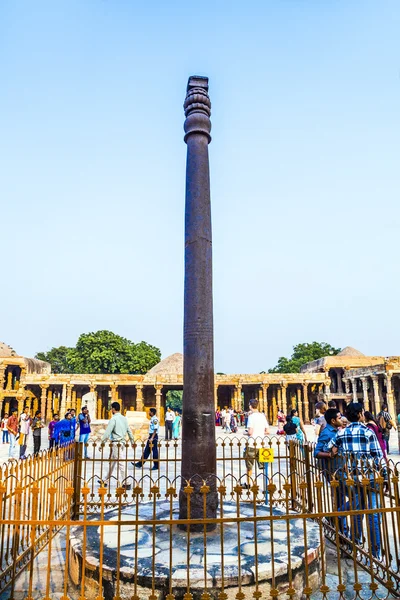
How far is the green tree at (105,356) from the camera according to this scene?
42719 millimetres

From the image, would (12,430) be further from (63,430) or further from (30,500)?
(30,500)

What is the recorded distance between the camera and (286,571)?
3.54m

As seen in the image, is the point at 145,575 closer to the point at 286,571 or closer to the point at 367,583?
the point at 286,571

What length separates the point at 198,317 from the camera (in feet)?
15.3

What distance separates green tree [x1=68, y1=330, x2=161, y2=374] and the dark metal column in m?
39.0

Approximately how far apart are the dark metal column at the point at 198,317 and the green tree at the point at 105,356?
1535 inches

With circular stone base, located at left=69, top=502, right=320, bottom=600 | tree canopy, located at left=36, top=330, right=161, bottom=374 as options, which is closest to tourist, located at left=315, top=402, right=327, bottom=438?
circular stone base, located at left=69, top=502, right=320, bottom=600

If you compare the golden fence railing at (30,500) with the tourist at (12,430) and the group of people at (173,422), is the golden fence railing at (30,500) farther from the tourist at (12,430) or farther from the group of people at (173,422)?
the group of people at (173,422)

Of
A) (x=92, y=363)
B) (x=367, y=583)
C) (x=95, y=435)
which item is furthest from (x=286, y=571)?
(x=92, y=363)

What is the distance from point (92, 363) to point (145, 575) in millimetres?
40902

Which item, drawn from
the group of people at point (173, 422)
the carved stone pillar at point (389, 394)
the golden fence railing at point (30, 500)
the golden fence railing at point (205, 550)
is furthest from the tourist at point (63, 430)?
the carved stone pillar at point (389, 394)

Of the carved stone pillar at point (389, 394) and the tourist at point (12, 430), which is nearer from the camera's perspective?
the tourist at point (12, 430)

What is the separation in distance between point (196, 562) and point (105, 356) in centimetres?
4002

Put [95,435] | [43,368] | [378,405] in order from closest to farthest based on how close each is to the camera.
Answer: [95,435], [378,405], [43,368]
